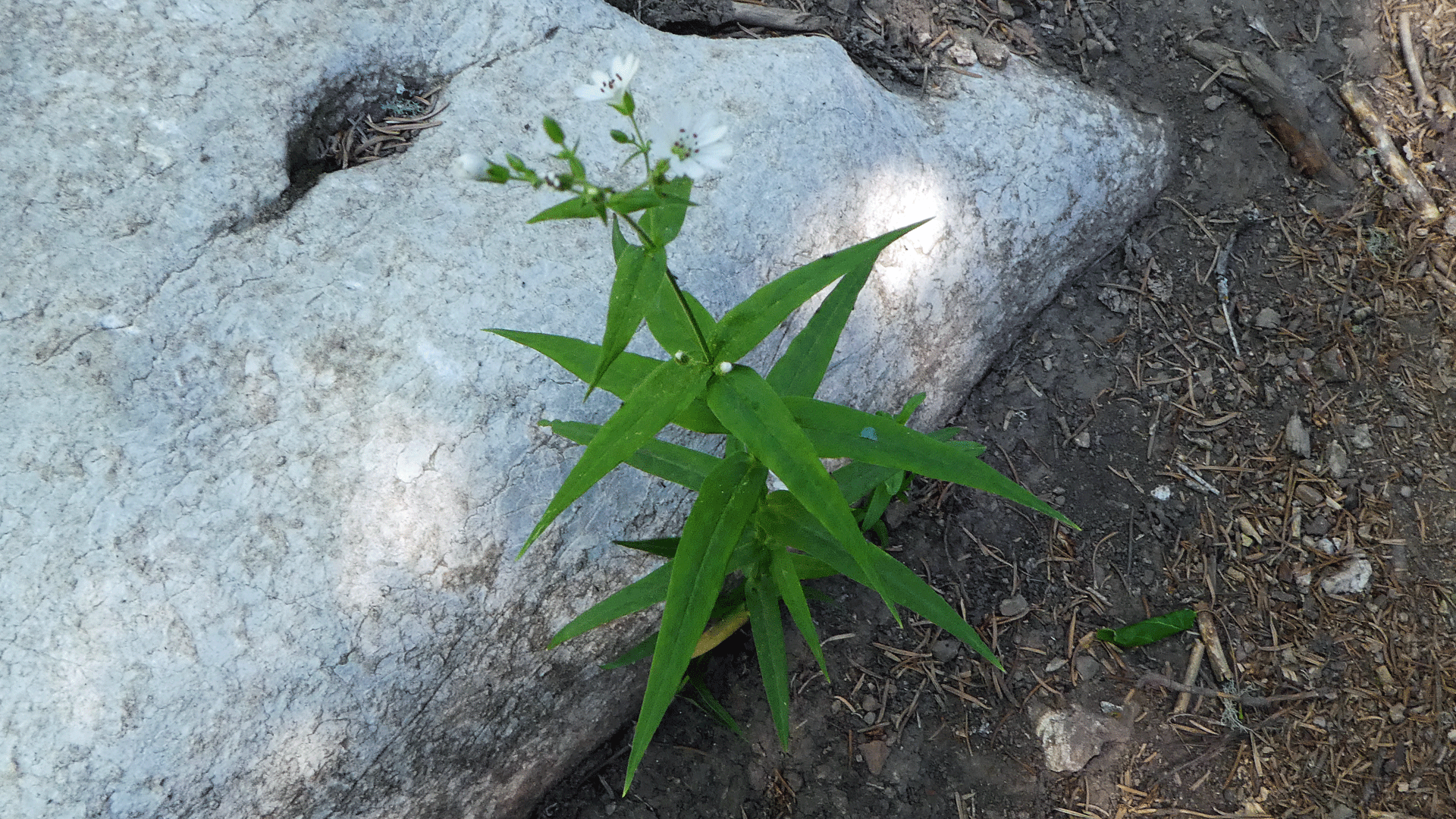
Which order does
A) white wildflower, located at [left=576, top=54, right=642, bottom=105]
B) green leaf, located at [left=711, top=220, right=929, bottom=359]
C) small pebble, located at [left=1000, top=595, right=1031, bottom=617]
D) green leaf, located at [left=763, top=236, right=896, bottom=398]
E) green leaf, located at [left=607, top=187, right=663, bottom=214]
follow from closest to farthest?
green leaf, located at [left=607, top=187, right=663, bottom=214]
white wildflower, located at [left=576, top=54, right=642, bottom=105]
green leaf, located at [left=711, top=220, right=929, bottom=359]
green leaf, located at [left=763, top=236, right=896, bottom=398]
small pebble, located at [left=1000, top=595, right=1031, bottom=617]

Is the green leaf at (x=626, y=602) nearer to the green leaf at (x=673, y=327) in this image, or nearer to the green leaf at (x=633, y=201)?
the green leaf at (x=673, y=327)

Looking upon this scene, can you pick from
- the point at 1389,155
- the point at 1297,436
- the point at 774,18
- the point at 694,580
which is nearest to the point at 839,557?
the point at 694,580

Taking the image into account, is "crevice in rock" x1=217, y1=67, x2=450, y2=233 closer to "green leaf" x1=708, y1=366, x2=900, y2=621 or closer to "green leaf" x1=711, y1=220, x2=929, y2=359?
"green leaf" x1=711, y1=220, x2=929, y2=359

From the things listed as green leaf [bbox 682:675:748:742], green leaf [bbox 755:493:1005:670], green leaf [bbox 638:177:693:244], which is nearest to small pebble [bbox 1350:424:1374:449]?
green leaf [bbox 755:493:1005:670]

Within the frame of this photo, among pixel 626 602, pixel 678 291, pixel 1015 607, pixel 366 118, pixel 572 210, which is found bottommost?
pixel 1015 607

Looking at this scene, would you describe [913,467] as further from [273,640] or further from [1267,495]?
[1267,495]

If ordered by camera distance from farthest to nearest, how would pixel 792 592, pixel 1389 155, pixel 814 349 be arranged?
Result: pixel 1389 155 < pixel 792 592 < pixel 814 349

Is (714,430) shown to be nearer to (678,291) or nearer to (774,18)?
(678,291)
